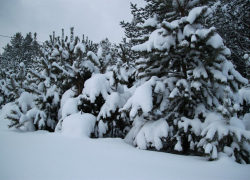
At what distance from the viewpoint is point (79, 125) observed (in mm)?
4195

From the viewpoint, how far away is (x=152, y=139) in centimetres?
322

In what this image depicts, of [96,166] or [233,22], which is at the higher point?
[233,22]

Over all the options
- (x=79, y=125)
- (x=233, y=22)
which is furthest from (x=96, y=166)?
(x=233, y=22)

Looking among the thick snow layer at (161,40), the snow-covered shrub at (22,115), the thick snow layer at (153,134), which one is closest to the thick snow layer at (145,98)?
the thick snow layer at (153,134)

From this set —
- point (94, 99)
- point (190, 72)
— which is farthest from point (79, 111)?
point (190, 72)

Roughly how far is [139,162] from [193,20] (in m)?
3.22

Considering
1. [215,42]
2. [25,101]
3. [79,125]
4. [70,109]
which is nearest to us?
[215,42]

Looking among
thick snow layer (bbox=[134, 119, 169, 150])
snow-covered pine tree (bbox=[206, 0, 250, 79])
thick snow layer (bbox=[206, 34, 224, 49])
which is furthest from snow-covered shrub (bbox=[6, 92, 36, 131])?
snow-covered pine tree (bbox=[206, 0, 250, 79])

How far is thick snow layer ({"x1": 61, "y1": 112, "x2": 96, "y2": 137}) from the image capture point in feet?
13.2

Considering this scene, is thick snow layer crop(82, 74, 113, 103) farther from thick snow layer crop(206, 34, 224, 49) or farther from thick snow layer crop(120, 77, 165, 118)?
thick snow layer crop(206, 34, 224, 49)

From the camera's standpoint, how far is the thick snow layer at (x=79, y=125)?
13.2 feet

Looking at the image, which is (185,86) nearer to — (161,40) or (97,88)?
(161,40)

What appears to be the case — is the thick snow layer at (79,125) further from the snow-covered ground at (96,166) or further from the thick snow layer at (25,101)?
the thick snow layer at (25,101)

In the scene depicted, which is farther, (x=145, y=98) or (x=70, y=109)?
(x=70, y=109)
